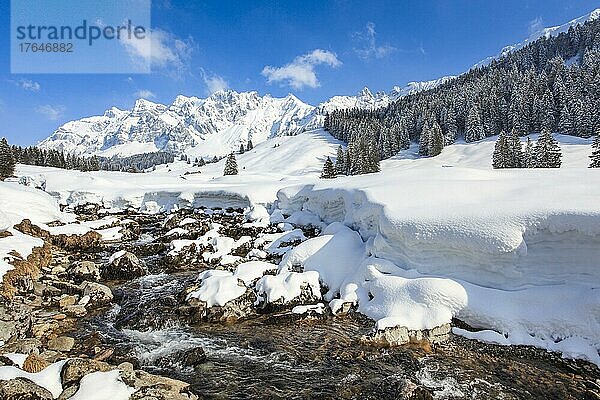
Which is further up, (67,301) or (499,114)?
(499,114)

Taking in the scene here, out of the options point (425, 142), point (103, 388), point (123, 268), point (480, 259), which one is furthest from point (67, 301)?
point (425, 142)

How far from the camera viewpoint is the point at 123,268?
1909cm

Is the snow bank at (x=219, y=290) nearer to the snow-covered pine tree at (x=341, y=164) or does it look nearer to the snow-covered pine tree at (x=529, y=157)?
the snow-covered pine tree at (x=529, y=157)

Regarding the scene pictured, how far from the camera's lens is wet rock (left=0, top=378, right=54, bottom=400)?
7520mm

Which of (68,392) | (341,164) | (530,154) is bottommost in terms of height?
(68,392)

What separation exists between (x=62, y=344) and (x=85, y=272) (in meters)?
8.36

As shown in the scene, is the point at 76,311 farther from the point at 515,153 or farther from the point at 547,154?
the point at 515,153

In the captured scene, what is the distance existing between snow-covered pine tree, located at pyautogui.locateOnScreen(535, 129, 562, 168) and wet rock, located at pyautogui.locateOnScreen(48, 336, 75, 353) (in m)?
61.6

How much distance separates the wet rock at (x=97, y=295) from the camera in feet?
48.7

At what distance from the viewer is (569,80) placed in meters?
88.3

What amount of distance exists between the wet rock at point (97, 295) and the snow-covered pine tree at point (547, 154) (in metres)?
59.7

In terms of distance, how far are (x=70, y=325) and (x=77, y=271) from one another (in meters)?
6.66

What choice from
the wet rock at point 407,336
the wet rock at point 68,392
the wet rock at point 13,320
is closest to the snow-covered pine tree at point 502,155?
the wet rock at point 407,336

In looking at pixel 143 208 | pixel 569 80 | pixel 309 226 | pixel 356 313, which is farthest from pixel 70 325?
pixel 569 80
